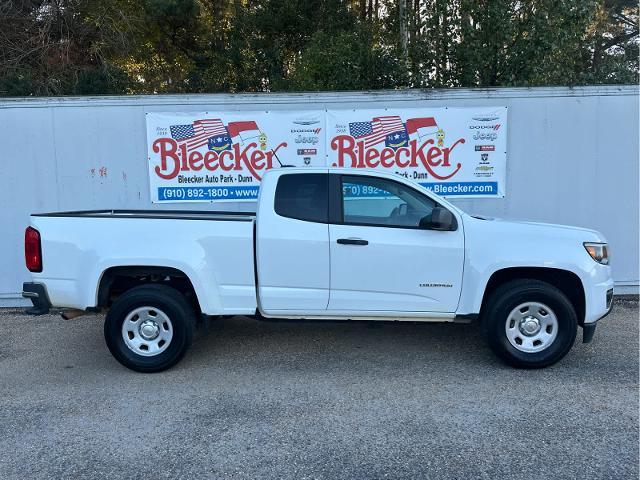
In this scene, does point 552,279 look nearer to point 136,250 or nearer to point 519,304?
point 519,304

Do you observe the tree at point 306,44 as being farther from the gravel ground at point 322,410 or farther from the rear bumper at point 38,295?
the rear bumper at point 38,295

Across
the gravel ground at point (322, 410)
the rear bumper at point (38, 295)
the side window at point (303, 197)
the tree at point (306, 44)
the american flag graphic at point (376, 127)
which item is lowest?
the gravel ground at point (322, 410)

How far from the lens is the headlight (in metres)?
4.92

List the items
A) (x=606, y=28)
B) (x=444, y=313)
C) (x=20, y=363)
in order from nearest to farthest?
(x=444, y=313) → (x=20, y=363) → (x=606, y=28)

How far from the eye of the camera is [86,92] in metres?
12.9

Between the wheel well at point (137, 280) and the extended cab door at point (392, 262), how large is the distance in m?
1.41

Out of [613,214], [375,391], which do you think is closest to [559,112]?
[613,214]

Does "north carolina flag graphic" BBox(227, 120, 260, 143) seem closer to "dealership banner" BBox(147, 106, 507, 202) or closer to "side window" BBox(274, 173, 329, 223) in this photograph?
"dealership banner" BBox(147, 106, 507, 202)

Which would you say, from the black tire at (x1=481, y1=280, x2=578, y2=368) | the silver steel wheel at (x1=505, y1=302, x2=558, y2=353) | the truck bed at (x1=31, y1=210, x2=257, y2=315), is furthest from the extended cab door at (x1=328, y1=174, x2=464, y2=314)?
the truck bed at (x1=31, y1=210, x2=257, y2=315)

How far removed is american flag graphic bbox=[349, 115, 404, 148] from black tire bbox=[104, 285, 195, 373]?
3.64 m

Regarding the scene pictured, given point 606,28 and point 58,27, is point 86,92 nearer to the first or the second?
point 58,27

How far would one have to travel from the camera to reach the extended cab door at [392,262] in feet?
16.0

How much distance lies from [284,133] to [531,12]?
539 centimetres

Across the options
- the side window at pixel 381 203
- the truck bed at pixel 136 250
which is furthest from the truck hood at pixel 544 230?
the truck bed at pixel 136 250
